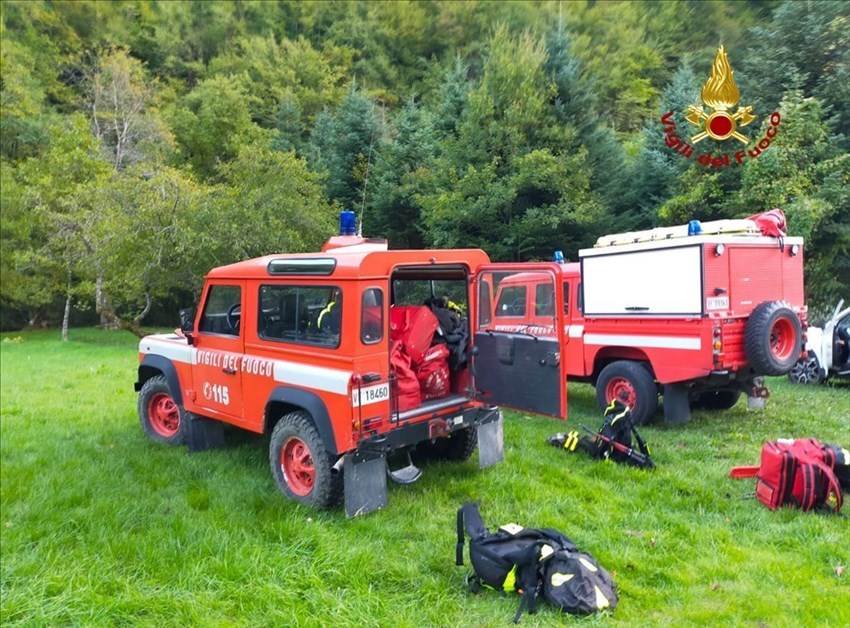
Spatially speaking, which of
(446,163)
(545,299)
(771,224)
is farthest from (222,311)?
(446,163)

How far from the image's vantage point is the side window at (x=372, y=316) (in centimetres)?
438

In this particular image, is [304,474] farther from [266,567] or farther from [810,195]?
[810,195]

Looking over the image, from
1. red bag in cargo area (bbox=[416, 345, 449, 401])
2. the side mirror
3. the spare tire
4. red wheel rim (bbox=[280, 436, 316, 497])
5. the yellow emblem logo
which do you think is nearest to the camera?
red wheel rim (bbox=[280, 436, 316, 497])

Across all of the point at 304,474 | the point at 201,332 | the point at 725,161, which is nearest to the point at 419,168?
the point at 725,161

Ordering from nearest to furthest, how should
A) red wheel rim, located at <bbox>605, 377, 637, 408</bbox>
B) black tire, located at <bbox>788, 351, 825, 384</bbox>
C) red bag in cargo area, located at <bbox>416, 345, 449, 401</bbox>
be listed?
1. red bag in cargo area, located at <bbox>416, 345, 449, 401</bbox>
2. red wheel rim, located at <bbox>605, 377, 637, 408</bbox>
3. black tire, located at <bbox>788, 351, 825, 384</bbox>

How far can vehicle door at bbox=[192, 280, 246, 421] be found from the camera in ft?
17.7

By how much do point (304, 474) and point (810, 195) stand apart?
13180 millimetres

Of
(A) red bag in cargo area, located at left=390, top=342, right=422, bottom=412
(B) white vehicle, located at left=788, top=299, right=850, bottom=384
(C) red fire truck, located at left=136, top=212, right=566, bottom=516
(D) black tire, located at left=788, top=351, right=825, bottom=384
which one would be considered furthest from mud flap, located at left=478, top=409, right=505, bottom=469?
(D) black tire, located at left=788, top=351, right=825, bottom=384

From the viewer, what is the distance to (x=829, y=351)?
373 inches

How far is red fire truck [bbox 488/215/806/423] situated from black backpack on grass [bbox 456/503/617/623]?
2.40 meters

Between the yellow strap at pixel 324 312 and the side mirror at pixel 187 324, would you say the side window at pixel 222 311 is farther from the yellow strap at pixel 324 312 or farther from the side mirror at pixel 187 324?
the yellow strap at pixel 324 312

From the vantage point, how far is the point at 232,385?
17.7 feet

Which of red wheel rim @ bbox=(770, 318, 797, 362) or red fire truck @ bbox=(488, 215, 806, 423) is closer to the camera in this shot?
red fire truck @ bbox=(488, 215, 806, 423)

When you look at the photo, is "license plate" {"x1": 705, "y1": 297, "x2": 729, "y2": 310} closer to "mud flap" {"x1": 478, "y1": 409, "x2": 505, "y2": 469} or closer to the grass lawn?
the grass lawn
